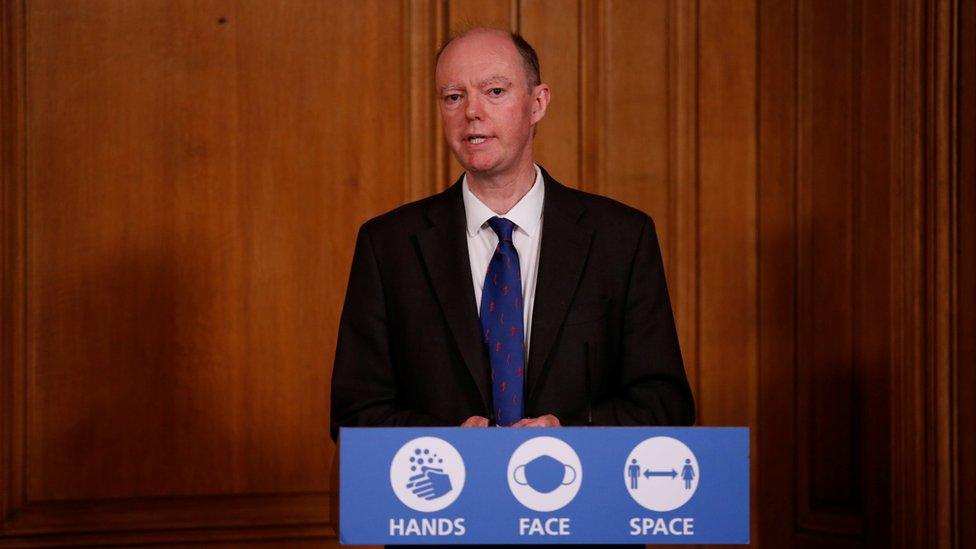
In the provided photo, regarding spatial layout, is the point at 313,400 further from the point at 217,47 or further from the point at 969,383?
the point at 969,383

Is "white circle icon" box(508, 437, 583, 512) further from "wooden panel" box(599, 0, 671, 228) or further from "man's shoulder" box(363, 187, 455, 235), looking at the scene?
"wooden panel" box(599, 0, 671, 228)

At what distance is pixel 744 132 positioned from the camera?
144 inches

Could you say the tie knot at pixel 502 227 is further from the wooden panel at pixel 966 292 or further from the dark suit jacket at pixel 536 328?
the wooden panel at pixel 966 292

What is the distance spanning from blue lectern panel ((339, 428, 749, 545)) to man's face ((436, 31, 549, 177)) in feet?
2.57

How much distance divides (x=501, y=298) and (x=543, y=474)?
604 millimetres

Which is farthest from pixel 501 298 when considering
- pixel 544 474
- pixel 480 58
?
pixel 544 474

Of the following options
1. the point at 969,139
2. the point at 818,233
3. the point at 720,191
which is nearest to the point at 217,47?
the point at 720,191

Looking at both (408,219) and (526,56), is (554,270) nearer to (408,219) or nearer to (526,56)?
(408,219)

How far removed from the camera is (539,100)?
2.30 metres

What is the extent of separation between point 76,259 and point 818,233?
91.1 inches

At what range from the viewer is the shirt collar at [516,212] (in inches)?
85.4

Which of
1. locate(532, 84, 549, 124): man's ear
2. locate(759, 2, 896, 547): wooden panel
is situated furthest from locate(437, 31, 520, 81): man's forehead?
locate(759, 2, 896, 547): wooden panel

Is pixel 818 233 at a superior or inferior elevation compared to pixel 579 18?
inferior

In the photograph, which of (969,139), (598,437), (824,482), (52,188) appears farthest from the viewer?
(824,482)
